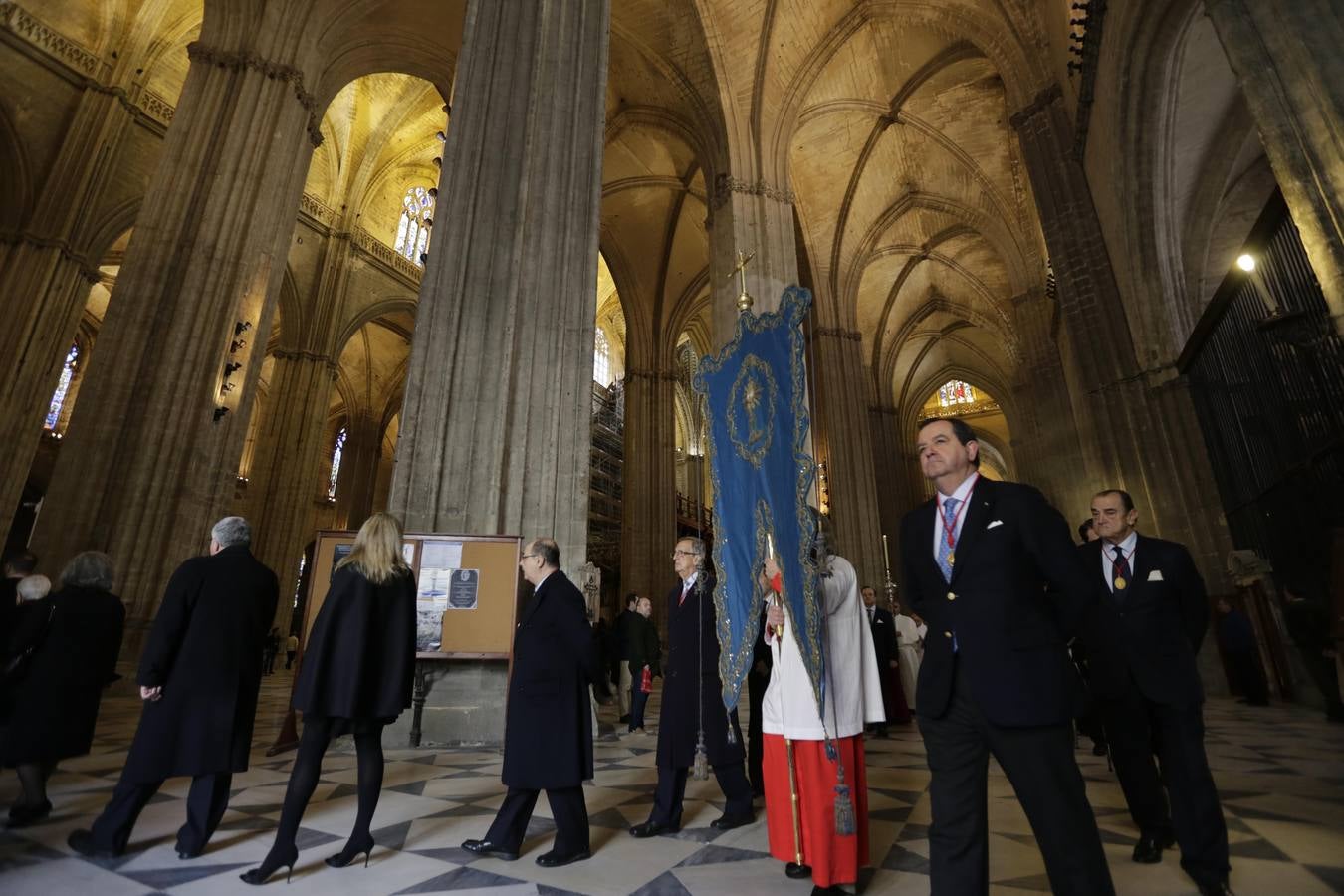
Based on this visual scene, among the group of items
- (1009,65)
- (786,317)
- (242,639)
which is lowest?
(242,639)

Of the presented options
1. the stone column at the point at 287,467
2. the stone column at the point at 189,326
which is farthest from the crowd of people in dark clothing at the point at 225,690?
the stone column at the point at 287,467

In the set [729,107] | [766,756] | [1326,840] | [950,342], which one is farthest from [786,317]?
[950,342]

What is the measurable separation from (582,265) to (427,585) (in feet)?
11.2

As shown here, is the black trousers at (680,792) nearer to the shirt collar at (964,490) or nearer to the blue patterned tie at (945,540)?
the blue patterned tie at (945,540)

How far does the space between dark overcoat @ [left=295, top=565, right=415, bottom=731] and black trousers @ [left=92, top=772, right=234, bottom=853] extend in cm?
54

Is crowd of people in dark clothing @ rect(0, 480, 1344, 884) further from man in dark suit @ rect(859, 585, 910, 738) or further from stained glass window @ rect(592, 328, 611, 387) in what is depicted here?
stained glass window @ rect(592, 328, 611, 387)

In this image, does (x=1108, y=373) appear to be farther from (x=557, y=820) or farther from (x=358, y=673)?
(x=358, y=673)

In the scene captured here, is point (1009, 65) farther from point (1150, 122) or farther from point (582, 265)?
point (582, 265)

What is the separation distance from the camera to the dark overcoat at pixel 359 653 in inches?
93.7

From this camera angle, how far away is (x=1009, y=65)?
38.9ft

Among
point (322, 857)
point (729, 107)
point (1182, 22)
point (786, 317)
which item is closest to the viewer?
point (322, 857)

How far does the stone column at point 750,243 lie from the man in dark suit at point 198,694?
9.34 metres

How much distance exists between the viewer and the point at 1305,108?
4.17 m

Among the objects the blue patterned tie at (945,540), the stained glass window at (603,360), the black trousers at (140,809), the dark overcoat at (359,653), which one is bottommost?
the black trousers at (140,809)
